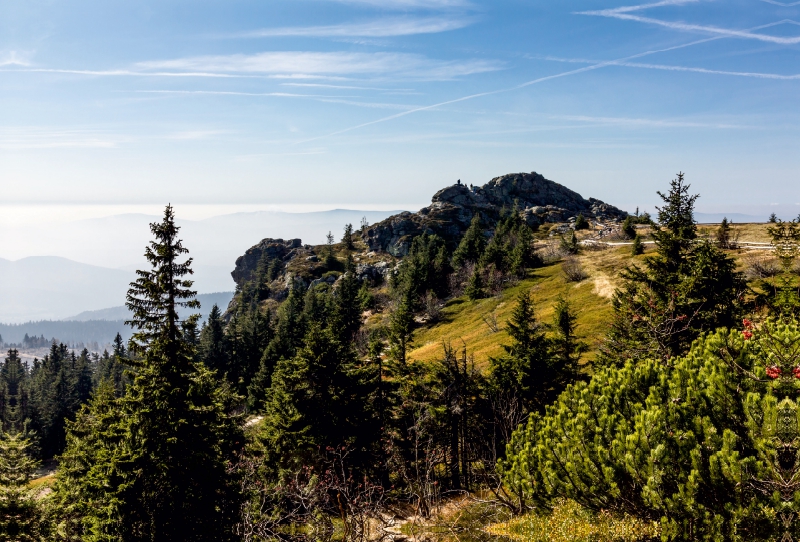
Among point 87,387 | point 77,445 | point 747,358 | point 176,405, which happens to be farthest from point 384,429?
point 87,387

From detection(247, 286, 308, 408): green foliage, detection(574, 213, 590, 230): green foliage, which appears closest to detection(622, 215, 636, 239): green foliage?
detection(574, 213, 590, 230): green foliage

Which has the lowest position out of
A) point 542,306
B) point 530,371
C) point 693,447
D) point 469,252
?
point 542,306

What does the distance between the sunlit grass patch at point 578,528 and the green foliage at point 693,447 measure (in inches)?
13.6

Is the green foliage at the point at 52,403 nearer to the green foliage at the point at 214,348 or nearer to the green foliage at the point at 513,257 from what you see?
the green foliage at the point at 214,348

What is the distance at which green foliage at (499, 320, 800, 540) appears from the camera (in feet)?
30.0

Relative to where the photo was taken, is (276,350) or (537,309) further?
(276,350)

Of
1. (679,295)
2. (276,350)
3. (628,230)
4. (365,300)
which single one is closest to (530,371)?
(679,295)

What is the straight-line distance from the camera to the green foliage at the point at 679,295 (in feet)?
68.0

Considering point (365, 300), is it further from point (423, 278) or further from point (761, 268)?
point (761, 268)

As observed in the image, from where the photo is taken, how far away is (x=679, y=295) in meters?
21.4

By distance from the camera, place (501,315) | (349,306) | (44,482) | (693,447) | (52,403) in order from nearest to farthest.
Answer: (693,447)
(44,482)
(501,315)
(349,306)
(52,403)

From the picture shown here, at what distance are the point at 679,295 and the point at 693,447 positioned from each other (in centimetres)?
1329

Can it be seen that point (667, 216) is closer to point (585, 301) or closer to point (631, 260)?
point (585, 301)

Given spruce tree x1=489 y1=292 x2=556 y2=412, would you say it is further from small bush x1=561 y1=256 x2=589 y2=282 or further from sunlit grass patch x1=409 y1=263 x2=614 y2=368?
small bush x1=561 y1=256 x2=589 y2=282
